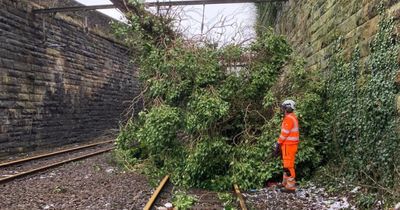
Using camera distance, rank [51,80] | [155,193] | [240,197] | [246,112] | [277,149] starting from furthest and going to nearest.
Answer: [51,80]
[246,112]
[277,149]
[155,193]
[240,197]

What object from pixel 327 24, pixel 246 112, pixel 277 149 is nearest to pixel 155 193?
pixel 277 149

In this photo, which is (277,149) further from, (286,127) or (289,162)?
(286,127)

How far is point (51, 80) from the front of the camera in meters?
14.2

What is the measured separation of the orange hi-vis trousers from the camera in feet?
23.3

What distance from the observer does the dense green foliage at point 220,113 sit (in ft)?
25.8

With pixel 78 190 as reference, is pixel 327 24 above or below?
above

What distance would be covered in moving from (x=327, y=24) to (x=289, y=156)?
327 cm

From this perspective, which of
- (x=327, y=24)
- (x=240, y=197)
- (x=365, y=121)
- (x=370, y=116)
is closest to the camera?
(x=370, y=116)

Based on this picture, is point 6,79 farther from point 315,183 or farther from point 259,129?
point 315,183

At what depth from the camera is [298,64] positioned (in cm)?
877

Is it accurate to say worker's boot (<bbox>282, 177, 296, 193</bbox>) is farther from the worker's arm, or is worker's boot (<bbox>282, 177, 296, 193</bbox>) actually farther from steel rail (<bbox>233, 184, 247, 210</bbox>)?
steel rail (<bbox>233, 184, 247, 210</bbox>)

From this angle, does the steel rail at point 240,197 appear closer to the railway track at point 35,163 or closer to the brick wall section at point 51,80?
the railway track at point 35,163

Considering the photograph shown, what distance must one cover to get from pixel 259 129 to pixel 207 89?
1296mm

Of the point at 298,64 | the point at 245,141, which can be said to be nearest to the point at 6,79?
the point at 245,141
